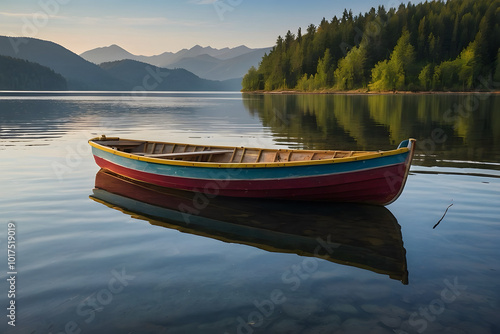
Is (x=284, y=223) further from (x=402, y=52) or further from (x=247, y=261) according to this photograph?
(x=402, y=52)

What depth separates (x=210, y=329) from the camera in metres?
6.44

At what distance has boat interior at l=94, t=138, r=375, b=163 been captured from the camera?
14930mm

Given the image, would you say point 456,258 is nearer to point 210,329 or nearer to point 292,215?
point 292,215

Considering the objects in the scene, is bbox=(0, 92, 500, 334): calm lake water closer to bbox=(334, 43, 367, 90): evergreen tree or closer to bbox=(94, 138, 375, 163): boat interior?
bbox=(94, 138, 375, 163): boat interior

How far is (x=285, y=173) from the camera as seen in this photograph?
13.5m

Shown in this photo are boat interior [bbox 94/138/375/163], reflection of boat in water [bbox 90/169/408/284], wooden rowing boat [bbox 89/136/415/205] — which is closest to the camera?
reflection of boat in water [bbox 90/169/408/284]

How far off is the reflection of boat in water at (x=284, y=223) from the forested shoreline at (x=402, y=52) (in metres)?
132

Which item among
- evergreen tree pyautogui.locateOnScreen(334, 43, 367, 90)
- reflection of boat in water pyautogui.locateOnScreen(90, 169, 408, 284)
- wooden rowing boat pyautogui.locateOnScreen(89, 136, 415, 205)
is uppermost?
evergreen tree pyautogui.locateOnScreen(334, 43, 367, 90)

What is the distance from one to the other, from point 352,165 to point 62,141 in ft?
80.5

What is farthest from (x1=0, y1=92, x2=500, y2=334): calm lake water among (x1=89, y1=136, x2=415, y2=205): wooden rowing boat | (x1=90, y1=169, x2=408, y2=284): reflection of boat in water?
(x1=89, y1=136, x2=415, y2=205): wooden rowing boat

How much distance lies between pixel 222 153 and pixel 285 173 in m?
4.76

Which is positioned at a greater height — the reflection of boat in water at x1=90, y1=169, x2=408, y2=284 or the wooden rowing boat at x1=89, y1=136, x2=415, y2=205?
the wooden rowing boat at x1=89, y1=136, x2=415, y2=205

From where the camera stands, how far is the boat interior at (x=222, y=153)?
49.0 ft

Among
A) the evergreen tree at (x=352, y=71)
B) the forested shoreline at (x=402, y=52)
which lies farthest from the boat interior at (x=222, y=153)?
the evergreen tree at (x=352, y=71)
